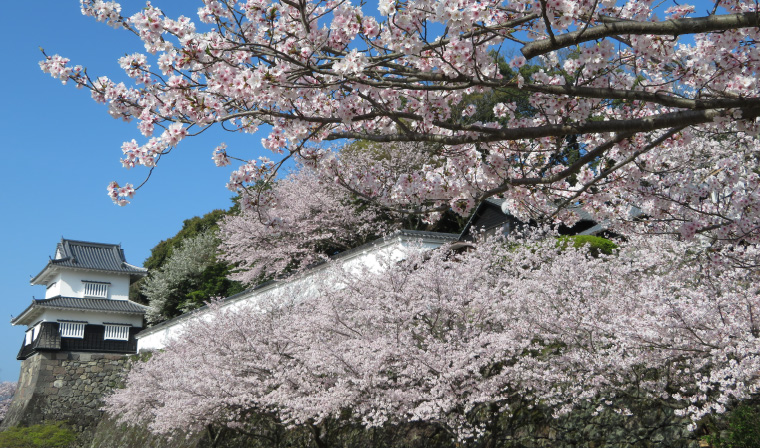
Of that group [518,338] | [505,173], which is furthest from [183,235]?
[505,173]

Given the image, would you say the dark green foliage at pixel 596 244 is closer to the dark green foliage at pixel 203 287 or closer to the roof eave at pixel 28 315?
Answer: the dark green foliage at pixel 203 287

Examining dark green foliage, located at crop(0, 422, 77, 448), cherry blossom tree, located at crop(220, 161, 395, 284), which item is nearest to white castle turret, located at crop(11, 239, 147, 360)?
dark green foliage, located at crop(0, 422, 77, 448)

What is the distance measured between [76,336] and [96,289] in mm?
2308

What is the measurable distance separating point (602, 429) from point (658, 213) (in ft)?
10.3

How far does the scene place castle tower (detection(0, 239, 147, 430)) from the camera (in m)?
23.2

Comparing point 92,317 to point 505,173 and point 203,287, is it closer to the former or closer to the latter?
point 203,287

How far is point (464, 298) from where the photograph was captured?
7.77m

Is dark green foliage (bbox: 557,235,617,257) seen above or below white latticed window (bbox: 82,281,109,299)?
below

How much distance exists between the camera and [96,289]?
26.1 metres

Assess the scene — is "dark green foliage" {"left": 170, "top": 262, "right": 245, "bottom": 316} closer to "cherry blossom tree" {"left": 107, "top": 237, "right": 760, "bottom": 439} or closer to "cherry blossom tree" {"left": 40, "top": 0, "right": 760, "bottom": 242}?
"cherry blossom tree" {"left": 107, "top": 237, "right": 760, "bottom": 439}

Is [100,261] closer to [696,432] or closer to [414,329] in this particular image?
[414,329]

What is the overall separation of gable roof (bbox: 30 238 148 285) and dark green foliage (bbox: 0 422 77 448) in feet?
24.7

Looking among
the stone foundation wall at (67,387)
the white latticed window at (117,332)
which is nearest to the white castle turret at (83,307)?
the white latticed window at (117,332)

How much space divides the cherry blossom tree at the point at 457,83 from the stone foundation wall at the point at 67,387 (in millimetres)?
20719
